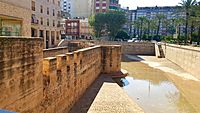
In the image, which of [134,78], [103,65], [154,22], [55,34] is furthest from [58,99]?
[154,22]

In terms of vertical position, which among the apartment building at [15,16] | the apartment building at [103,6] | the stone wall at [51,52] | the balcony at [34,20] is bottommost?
the stone wall at [51,52]

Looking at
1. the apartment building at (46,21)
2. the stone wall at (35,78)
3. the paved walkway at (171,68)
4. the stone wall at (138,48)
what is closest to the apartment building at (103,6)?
the stone wall at (138,48)

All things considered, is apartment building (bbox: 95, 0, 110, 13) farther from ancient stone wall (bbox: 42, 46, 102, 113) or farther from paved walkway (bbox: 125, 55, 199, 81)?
ancient stone wall (bbox: 42, 46, 102, 113)

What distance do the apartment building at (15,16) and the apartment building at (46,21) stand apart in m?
18.8

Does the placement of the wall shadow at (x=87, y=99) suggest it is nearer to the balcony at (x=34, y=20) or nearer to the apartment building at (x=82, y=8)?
the balcony at (x=34, y=20)

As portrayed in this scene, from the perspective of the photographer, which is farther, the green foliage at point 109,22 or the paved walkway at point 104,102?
the green foliage at point 109,22

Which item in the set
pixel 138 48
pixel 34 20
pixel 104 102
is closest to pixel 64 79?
pixel 104 102

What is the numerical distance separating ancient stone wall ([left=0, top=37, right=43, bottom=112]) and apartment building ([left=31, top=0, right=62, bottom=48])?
3087 cm

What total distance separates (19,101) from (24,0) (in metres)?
14.0

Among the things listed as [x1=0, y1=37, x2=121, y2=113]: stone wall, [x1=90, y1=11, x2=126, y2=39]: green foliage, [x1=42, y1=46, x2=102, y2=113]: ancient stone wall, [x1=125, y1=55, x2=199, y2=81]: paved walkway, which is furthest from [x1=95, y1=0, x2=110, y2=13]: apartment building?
[x1=0, y1=37, x2=121, y2=113]: stone wall

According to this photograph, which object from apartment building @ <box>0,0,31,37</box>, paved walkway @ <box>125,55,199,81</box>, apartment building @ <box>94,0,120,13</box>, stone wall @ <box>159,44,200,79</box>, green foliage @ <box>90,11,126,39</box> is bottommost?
paved walkway @ <box>125,55,199,81</box>

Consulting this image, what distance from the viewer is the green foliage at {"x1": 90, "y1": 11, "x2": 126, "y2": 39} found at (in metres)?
70.6

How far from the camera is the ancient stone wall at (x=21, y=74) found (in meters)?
7.89

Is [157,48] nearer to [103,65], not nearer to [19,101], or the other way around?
[103,65]
